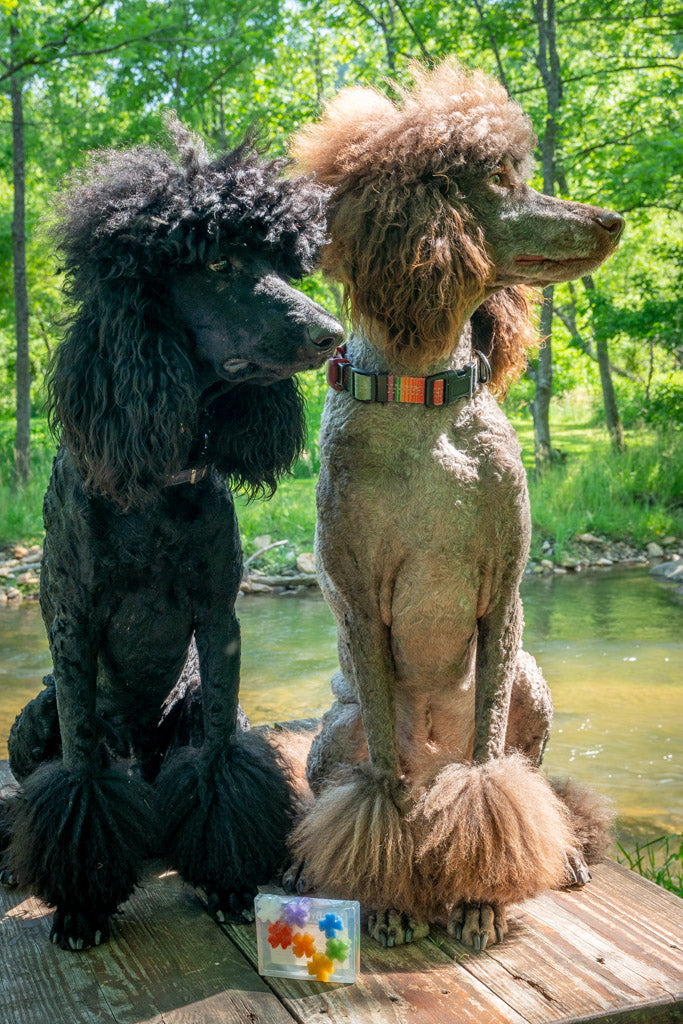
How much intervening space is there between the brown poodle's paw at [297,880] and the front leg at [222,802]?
1.4 inches

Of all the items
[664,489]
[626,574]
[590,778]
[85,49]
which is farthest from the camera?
[664,489]

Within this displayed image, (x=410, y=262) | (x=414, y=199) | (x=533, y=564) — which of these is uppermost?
(x=414, y=199)

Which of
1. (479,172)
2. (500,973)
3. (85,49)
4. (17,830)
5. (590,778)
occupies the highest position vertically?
(85,49)

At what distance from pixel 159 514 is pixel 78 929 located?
0.81m

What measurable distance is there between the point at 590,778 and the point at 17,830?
236cm

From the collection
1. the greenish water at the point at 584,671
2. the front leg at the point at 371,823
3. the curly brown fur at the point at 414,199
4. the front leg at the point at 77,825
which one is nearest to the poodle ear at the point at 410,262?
the curly brown fur at the point at 414,199

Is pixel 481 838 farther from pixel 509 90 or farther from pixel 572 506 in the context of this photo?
pixel 509 90

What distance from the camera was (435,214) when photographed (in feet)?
5.49

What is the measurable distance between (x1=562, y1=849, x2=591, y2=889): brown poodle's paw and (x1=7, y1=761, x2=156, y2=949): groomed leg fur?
895 mm

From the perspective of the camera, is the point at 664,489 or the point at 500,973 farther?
the point at 664,489

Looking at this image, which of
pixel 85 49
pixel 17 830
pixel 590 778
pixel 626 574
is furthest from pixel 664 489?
pixel 17 830

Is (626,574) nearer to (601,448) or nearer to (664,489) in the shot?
(664,489)

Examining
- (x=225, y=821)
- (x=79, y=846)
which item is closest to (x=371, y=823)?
(x=225, y=821)

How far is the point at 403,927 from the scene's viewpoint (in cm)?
183
